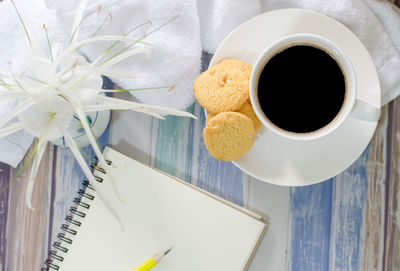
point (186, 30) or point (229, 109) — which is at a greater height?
point (186, 30)

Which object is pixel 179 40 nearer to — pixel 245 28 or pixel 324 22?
pixel 245 28

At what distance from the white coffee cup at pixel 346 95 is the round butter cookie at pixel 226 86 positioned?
0.03 m

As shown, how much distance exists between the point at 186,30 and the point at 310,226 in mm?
377

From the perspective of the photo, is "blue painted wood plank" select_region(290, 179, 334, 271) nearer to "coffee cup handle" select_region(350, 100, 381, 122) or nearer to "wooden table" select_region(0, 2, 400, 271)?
"wooden table" select_region(0, 2, 400, 271)

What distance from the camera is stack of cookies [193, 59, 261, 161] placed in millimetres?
534

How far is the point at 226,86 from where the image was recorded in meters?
0.54

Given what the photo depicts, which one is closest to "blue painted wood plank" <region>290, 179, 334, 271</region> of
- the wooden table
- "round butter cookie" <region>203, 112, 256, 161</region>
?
the wooden table

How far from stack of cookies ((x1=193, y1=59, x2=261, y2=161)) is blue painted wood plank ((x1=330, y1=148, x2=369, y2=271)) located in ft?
0.68

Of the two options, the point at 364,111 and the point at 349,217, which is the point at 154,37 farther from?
the point at 349,217

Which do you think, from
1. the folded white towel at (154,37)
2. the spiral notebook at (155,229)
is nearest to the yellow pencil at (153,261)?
the spiral notebook at (155,229)

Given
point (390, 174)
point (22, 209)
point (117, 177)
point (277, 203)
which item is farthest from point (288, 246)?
point (22, 209)

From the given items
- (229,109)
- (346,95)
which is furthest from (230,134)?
(346,95)

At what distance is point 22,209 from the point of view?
705mm

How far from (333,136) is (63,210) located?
1.53ft
